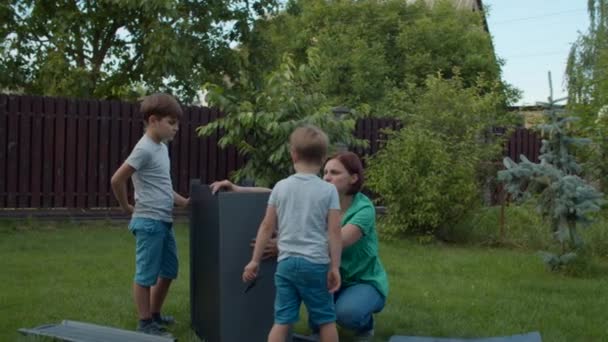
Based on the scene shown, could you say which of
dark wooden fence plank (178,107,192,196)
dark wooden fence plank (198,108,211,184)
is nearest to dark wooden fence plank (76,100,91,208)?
dark wooden fence plank (178,107,192,196)

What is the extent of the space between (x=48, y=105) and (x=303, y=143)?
8099 mm

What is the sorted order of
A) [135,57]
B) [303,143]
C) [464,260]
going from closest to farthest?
[303,143]
[464,260]
[135,57]

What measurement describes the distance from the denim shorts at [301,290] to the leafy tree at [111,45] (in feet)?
30.0

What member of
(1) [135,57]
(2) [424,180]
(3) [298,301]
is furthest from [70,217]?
(3) [298,301]

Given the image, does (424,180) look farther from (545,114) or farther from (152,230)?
(152,230)

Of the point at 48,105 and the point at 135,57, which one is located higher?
the point at 135,57

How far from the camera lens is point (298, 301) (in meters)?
3.77

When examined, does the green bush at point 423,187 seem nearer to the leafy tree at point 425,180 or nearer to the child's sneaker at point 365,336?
the leafy tree at point 425,180

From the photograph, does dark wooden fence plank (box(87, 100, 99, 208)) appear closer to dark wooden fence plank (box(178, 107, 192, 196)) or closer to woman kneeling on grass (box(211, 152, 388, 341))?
dark wooden fence plank (box(178, 107, 192, 196))

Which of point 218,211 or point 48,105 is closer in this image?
point 218,211

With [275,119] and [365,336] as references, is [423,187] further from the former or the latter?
[365,336]

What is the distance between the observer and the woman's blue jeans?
169 inches

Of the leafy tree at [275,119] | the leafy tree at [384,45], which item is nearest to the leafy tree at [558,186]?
the leafy tree at [275,119]

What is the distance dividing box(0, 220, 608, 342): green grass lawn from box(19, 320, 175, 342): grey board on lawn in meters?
0.16
